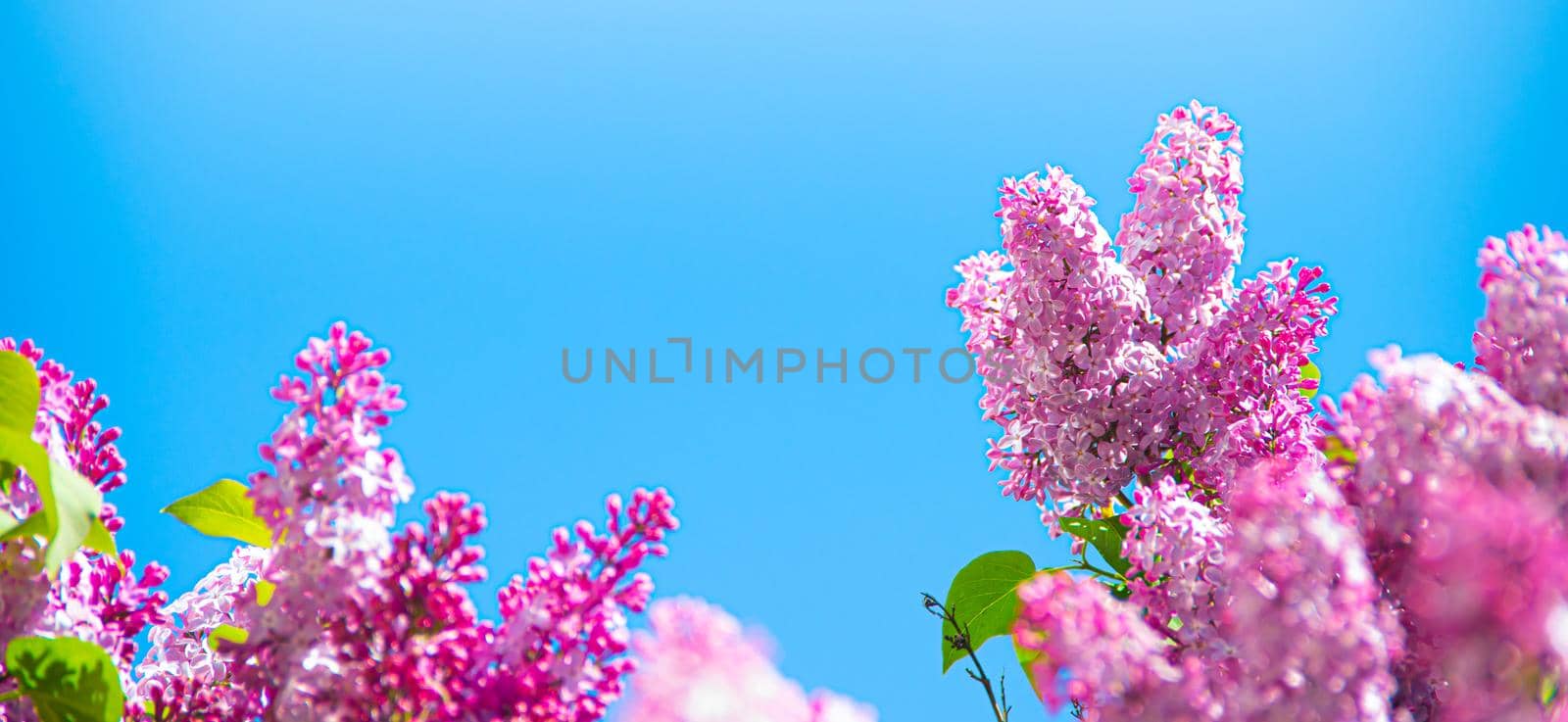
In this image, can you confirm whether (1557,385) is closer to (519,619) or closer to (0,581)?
(519,619)

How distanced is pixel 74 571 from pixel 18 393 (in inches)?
5.3

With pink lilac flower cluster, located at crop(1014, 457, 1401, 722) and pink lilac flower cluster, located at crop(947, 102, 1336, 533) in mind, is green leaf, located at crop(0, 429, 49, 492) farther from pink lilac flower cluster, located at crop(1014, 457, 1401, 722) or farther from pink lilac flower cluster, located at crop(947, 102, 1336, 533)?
pink lilac flower cluster, located at crop(947, 102, 1336, 533)

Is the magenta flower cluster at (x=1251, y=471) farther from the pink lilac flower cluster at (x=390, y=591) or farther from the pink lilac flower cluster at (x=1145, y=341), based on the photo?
the pink lilac flower cluster at (x=390, y=591)

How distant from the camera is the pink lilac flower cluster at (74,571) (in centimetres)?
73

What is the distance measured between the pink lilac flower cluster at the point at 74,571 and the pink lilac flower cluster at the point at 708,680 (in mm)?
429

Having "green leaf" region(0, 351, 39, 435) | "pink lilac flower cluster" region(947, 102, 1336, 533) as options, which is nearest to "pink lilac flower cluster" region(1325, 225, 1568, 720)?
"pink lilac flower cluster" region(947, 102, 1336, 533)

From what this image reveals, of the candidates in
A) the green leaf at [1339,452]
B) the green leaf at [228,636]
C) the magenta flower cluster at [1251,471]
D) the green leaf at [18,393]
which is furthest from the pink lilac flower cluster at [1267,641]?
the green leaf at [18,393]

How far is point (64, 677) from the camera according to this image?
71 cm

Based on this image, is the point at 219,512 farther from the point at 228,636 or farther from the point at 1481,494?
the point at 1481,494

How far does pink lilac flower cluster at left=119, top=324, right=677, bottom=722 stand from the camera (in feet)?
2.21

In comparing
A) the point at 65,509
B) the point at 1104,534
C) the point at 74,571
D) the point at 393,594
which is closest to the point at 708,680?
the point at 393,594

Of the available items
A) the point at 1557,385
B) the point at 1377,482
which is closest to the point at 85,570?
the point at 1377,482

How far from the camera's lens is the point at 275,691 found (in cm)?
72

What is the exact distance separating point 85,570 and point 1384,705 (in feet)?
2.83
